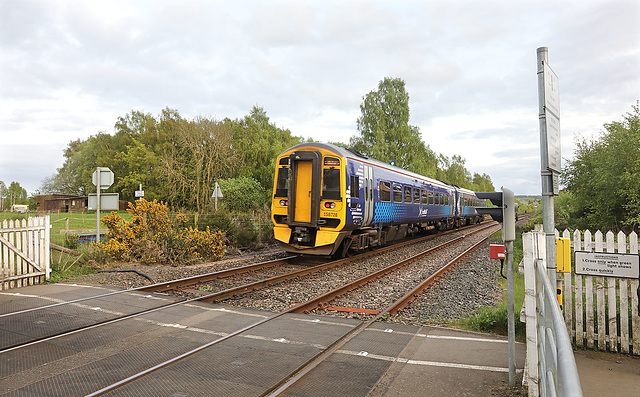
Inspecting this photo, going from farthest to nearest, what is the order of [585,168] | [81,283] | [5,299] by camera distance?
[585,168]
[81,283]
[5,299]

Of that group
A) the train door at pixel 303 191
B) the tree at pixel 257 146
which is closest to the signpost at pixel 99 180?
the train door at pixel 303 191

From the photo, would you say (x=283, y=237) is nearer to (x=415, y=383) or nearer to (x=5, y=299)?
(x=5, y=299)

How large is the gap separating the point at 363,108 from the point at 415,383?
38013 mm

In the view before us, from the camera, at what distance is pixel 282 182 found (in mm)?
13031

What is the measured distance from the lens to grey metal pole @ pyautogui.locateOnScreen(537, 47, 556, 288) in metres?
4.11

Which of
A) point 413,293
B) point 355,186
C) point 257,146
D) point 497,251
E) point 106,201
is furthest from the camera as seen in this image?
point 257,146

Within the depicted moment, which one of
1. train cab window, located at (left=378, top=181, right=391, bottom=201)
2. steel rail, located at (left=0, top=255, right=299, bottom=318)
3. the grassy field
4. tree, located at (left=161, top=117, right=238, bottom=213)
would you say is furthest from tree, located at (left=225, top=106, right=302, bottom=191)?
steel rail, located at (left=0, top=255, right=299, bottom=318)

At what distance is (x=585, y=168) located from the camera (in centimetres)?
1795

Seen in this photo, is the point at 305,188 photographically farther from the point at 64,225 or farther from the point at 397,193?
the point at 64,225

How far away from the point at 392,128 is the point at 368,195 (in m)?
27.0

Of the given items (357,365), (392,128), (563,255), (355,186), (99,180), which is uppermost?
(392,128)

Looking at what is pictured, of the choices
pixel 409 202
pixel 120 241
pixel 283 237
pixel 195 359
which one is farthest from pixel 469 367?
pixel 409 202

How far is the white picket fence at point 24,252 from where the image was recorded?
8.19m

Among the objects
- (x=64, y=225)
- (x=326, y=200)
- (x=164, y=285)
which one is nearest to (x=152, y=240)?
(x=164, y=285)
